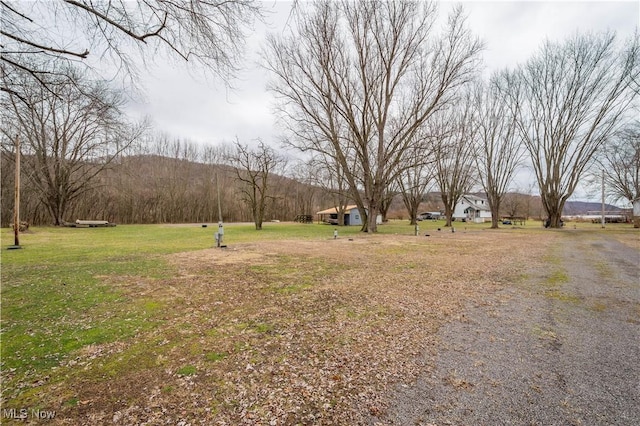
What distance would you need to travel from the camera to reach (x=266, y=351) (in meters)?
2.97

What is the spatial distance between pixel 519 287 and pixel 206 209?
35.0 m

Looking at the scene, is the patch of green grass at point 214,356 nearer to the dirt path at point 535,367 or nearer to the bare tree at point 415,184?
the dirt path at point 535,367

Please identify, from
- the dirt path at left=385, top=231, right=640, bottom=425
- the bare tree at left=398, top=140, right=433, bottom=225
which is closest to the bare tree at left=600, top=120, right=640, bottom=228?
the bare tree at left=398, top=140, right=433, bottom=225

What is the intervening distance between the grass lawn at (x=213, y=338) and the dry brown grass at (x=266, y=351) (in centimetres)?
1

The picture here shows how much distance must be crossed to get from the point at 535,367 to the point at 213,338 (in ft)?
10.9

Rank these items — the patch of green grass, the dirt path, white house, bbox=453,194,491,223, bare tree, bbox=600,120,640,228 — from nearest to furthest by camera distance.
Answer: the dirt path → the patch of green grass → bare tree, bbox=600,120,640,228 → white house, bbox=453,194,491,223

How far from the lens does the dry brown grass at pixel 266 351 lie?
2098mm

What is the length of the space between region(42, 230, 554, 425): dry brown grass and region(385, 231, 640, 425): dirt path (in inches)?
8.1

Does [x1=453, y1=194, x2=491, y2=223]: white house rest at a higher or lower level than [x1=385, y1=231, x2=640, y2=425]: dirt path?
higher

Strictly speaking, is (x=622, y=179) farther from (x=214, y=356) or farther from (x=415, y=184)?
(x=214, y=356)

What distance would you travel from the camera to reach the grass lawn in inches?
84.9

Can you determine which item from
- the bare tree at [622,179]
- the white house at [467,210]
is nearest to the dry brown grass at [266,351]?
the bare tree at [622,179]

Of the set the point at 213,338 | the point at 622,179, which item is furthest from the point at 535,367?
the point at 622,179

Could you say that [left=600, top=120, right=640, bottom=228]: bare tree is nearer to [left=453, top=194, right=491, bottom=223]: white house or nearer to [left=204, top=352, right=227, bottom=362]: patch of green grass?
[left=453, top=194, right=491, bottom=223]: white house
